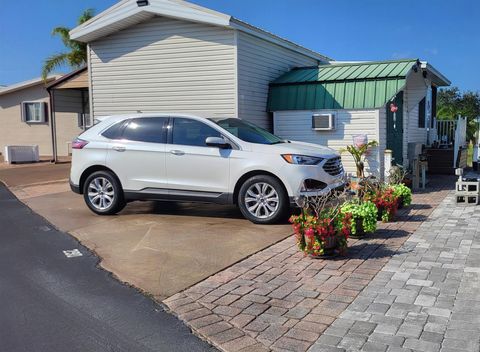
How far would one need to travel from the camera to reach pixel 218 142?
7.84 metres

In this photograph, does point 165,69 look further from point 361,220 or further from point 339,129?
point 361,220

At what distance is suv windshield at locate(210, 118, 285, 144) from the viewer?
8.12m

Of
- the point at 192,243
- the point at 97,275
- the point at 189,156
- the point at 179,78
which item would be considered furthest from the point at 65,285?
the point at 179,78

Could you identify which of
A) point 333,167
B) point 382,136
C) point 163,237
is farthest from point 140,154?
point 382,136

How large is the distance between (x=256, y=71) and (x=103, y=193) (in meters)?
5.01

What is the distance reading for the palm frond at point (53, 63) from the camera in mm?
22922

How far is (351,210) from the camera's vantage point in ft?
22.1

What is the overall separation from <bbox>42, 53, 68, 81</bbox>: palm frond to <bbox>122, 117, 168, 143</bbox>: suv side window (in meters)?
16.2

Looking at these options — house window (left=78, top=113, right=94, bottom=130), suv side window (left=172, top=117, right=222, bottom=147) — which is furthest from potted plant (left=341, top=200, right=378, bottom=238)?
house window (left=78, top=113, right=94, bottom=130)

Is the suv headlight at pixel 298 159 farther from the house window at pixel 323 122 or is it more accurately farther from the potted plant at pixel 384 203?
the house window at pixel 323 122

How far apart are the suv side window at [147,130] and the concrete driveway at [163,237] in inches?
51.5

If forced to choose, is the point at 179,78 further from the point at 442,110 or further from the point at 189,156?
the point at 442,110

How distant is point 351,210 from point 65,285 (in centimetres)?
366

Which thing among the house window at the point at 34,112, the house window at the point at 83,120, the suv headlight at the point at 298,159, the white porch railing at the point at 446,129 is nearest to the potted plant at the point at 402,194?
the suv headlight at the point at 298,159
